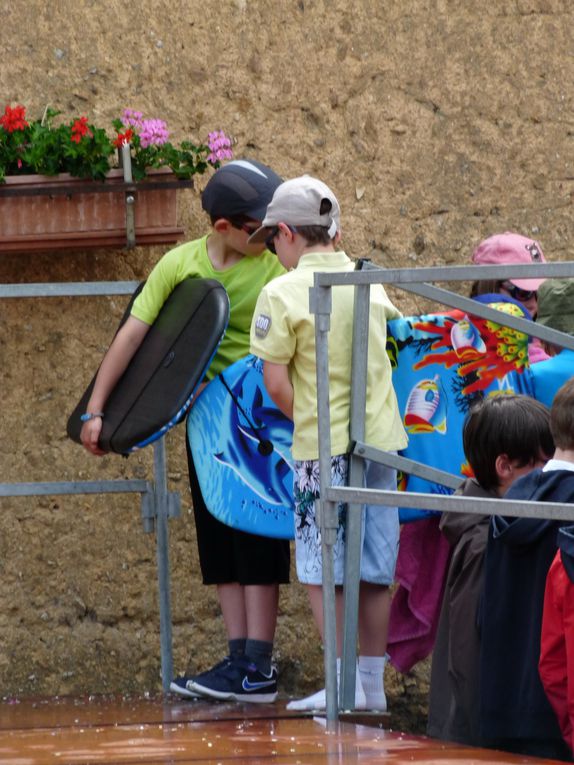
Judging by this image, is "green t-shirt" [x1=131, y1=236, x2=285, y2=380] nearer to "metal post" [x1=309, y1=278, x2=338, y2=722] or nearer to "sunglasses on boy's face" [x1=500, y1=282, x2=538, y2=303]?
"sunglasses on boy's face" [x1=500, y1=282, x2=538, y2=303]

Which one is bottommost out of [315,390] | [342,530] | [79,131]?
[342,530]

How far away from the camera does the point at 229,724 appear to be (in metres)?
Result: 3.52

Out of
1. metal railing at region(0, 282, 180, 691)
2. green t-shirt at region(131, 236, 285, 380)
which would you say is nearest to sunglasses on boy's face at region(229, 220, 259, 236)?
green t-shirt at region(131, 236, 285, 380)

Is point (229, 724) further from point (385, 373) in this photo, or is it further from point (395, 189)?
point (395, 189)

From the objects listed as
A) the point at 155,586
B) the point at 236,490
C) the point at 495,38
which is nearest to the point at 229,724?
the point at 236,490

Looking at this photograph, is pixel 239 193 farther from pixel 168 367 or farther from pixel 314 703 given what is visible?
pixel 314 703

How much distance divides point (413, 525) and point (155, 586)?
Result: 109cm

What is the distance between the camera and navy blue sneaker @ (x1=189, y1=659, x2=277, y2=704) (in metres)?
3.88

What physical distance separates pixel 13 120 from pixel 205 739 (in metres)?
1.90

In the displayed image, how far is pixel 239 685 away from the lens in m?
3.88

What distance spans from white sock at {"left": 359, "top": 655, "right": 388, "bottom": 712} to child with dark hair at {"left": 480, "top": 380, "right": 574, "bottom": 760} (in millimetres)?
564

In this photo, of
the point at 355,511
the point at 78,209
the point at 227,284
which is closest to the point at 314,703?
the point at 355,511

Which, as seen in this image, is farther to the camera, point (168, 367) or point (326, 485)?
point (168, 367)

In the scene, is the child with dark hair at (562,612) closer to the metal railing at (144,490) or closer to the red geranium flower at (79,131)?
the metal railing at (144,490)
